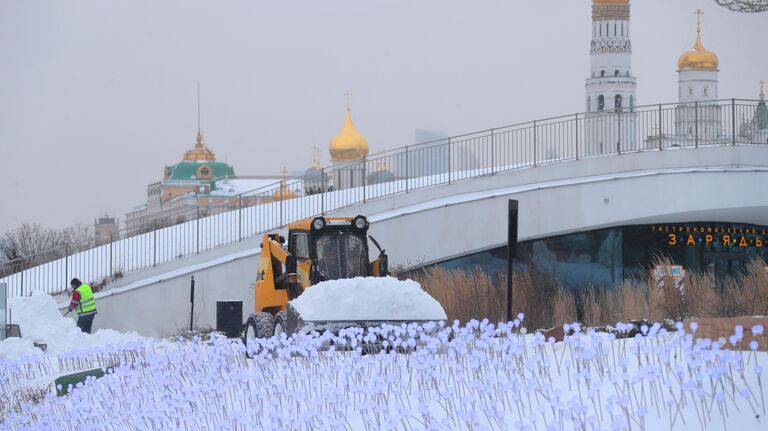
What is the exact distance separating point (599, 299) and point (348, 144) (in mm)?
105094

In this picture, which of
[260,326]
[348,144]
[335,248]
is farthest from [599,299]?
[348,144]

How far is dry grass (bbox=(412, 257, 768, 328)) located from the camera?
20.4m

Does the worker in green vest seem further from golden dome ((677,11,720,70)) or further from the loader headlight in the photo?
golden dome ((677,11,720,70))

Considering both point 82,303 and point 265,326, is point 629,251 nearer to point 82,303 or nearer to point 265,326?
point 82,303

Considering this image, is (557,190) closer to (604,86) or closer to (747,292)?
(747,292)

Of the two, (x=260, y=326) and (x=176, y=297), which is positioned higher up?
(x=176, y=297)

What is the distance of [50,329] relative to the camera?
2800cm

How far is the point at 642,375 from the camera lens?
36.5 ft

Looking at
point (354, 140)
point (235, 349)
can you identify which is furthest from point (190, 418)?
point (354, 140)

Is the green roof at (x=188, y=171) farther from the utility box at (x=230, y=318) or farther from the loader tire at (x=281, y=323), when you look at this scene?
the loader tire at (x=281, y=323)

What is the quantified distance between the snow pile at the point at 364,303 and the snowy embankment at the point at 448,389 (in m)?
1.47

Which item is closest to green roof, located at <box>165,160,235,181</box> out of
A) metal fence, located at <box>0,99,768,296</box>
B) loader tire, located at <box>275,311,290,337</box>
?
metal fence, located at <box>0,99,768,296</box>

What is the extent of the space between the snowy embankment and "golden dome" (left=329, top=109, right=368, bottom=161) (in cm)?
11167

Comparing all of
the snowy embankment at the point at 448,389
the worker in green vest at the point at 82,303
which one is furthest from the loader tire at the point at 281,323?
the worker in green vest at the point at 82,303
